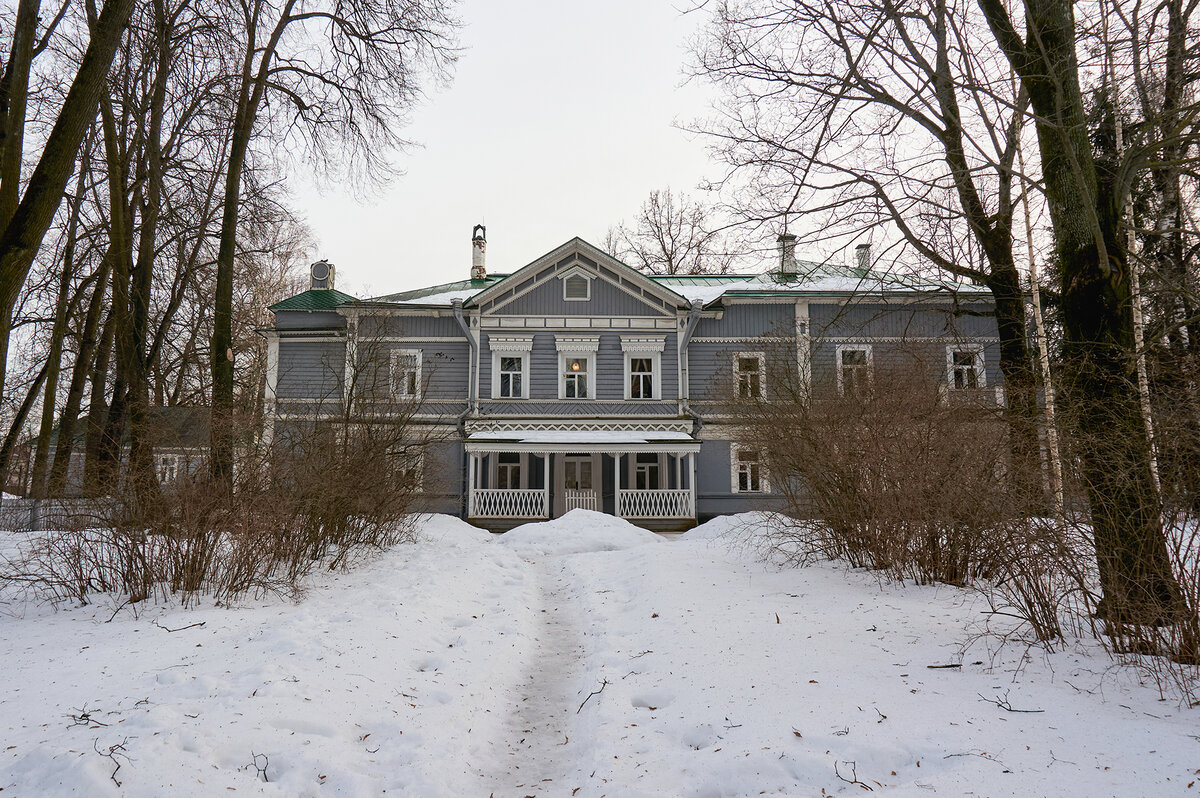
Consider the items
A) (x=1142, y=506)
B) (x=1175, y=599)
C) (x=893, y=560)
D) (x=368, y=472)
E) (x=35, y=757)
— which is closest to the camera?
(x=35, y=757)

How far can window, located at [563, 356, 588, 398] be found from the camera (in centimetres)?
2027

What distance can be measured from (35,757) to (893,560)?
22.2ft

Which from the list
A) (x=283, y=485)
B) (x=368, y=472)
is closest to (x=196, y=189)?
(x=368, y=472)

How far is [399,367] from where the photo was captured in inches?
561

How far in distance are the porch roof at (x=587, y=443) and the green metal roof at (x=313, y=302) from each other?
6.21 meters

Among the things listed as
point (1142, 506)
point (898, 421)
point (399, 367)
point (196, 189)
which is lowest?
point (1142, 506)

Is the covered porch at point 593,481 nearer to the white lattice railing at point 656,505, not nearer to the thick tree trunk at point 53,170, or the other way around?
the white lattice railing at point 656,505

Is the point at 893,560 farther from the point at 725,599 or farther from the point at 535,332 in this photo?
the point at 535,332

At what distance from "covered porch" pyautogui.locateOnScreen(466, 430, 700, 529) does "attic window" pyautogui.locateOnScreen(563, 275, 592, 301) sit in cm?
399

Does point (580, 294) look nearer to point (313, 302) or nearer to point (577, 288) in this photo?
point (577, 288)

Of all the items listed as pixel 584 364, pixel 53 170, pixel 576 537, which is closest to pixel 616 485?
pixel 584 364

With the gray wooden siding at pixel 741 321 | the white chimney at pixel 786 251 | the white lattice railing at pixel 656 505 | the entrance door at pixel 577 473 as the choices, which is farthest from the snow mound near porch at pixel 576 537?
the gray wooden siding at pixel 741 321

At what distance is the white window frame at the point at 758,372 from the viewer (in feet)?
46.5

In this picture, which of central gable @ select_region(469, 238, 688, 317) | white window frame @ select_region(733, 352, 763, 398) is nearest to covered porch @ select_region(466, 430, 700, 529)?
white window frame @ select_region(733, 352, 763, 398)
